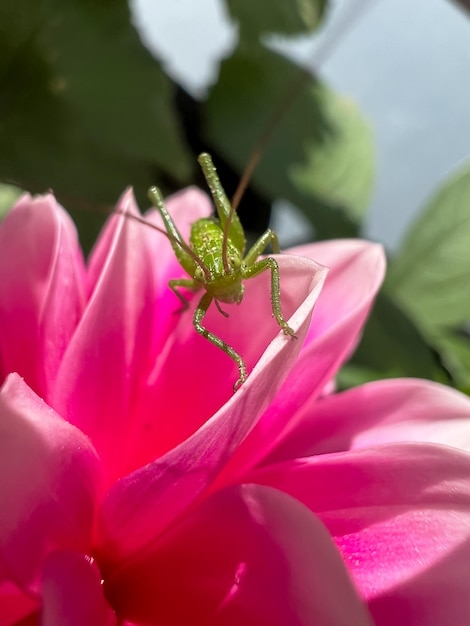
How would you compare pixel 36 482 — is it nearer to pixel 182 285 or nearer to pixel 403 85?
pixel 182 285

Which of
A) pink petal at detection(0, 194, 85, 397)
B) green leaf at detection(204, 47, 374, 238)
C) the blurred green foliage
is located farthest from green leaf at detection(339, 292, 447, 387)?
pink petal at detection(0, 194, 85, 397)

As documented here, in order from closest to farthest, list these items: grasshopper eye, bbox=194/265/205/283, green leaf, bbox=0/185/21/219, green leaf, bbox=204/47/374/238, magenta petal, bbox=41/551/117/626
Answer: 1. magenta petal, bbox=41/551/117/626
2. grasshopper eye, bbox=194/265/205/283
3. green leaf, bbox=0/185/21/219
4. green leaf, bbox=204/47/374/238

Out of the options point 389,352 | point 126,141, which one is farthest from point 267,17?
point 389,352

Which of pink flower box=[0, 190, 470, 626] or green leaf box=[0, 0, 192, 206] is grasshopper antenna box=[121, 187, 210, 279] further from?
green leaf box=[0, 0, 192, 206]

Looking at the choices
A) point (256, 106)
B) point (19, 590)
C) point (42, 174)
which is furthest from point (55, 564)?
point (256, 106)

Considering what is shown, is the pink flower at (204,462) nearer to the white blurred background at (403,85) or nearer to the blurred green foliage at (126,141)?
the blurred green foliage at (126,141)

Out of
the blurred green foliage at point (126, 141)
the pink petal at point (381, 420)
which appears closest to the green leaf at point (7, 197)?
the blurred green foliage at point (126, 141)
